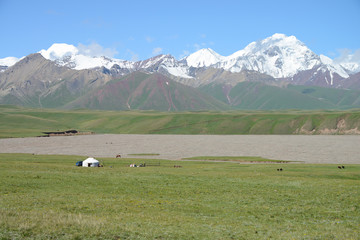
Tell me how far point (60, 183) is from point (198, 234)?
102 feet

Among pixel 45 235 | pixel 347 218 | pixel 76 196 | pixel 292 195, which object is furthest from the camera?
pixel 292 195

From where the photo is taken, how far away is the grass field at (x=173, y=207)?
88.7ft

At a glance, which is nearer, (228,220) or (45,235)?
(45,235)

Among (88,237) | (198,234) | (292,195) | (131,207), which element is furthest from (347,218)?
(88,237)

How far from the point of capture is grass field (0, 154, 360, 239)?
2703cm

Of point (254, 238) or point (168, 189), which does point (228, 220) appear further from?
point (168, 189)

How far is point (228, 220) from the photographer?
3316 cm

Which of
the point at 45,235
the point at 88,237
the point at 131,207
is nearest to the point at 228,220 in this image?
the point at 131,207

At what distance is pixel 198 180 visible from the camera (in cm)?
6034

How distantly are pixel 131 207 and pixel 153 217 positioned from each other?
5.03 meters

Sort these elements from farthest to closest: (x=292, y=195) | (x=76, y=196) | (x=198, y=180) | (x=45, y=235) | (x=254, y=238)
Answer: (x=198, y=180) < (x=292, y=195) < (x=76, y=196) < (x=254, y=238) < (x=45, y=235)

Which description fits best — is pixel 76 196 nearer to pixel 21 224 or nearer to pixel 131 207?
pixel 131 207

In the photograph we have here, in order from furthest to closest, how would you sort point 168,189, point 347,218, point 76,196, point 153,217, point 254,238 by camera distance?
point 168,189
point 76,196
point 347,218
point 153,217
point 254,238

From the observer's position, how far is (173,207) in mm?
38500
